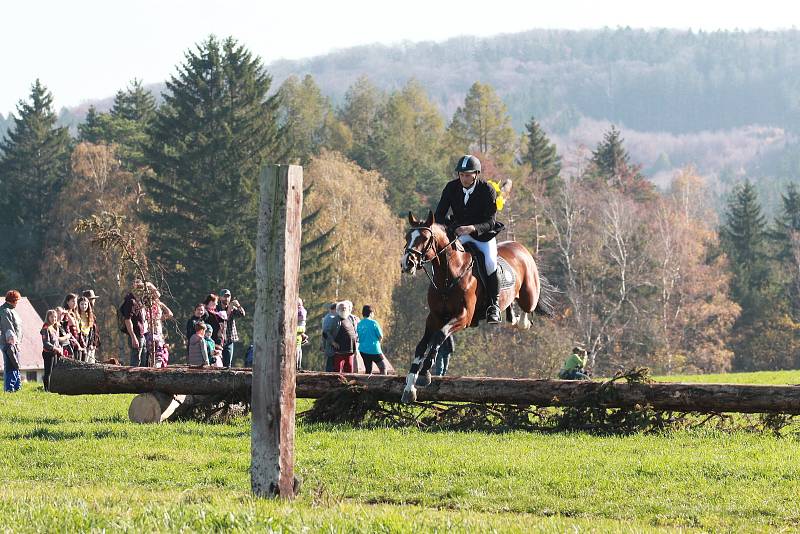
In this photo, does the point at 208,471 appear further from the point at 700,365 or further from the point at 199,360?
the point at 700,365

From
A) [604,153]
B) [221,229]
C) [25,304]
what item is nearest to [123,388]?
[25,304]

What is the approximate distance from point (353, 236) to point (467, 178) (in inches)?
1919

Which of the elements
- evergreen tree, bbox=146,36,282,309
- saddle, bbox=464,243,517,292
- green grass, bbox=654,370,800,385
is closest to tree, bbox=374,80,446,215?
evergreen tree, bbox=146,36,282,309

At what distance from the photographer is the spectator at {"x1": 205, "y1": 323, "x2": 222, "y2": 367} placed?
24292 mm

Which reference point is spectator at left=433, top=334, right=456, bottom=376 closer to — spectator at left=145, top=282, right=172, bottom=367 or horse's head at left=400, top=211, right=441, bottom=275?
horse's head at left=400, top=211, right=441, bottom=275

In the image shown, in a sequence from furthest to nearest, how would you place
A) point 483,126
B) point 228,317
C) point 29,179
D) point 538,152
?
point 483,126
point 538,152
point 29,179
point 228,317

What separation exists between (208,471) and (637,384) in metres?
6.33

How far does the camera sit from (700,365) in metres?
72.8

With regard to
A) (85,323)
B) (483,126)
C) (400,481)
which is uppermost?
(483,126)

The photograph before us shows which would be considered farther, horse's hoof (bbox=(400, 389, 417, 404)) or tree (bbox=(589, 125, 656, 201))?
tree (bbox=(589, 125, 656, 201))

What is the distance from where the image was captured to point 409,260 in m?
14.3

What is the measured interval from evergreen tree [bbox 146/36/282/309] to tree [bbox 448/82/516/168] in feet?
98.1

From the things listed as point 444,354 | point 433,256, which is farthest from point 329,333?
point 433,256

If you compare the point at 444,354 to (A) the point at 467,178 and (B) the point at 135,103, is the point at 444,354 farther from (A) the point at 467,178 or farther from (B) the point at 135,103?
(B) the point at 135,103
